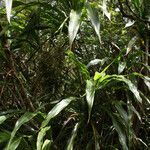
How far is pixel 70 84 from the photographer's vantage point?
188 centimetres

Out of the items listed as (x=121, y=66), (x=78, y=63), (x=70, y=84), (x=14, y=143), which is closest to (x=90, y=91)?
(x=78, y=63)

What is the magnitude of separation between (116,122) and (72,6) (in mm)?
523

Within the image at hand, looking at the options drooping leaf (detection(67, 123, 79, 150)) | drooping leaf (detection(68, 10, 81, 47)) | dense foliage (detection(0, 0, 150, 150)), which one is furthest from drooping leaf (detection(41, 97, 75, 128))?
drooping leaf (detection(68, 10, 81, 47))

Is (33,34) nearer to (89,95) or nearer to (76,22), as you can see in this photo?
(76,22)

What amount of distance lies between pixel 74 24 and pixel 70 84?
481 millimetres

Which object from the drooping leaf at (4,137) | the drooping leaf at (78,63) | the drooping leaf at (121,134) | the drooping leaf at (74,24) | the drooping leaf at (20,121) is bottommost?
the drooping leaf at (121,134)

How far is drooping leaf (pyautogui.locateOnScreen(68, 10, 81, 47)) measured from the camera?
4.60 ft

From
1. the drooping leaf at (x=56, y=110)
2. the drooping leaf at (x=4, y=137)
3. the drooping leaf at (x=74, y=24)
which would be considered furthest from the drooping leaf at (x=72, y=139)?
the drooping leaf at (x=74, y=24)

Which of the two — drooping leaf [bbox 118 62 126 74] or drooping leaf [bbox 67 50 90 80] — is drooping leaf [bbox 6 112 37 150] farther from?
drooping leaf [bbox 118 62 126 74]

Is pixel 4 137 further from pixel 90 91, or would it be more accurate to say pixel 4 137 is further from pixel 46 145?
pixel 90 91

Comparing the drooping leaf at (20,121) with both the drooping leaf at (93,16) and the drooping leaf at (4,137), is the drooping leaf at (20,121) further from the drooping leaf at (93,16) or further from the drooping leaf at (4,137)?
the drooping leaf at (93,16)

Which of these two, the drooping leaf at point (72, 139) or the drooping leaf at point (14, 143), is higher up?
the drooping leaf at point (14, 143)

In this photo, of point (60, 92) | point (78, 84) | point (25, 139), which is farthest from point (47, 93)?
point (25, 139)

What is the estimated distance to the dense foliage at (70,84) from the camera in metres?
1.44
